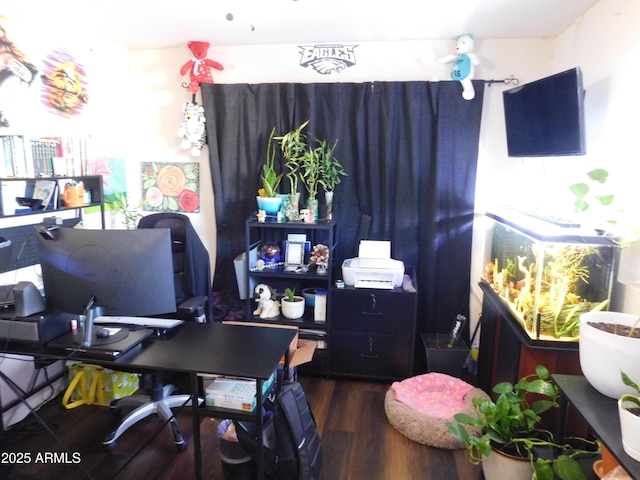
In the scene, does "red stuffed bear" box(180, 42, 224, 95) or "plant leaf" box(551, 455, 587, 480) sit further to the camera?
"red stuffed bear" box(180, 42, 224, 95)

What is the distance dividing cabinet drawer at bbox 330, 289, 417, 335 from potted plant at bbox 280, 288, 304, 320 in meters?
0.24

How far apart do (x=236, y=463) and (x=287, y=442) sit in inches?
9.8

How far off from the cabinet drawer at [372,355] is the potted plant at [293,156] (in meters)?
0.94

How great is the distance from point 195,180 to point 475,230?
85.6 inches

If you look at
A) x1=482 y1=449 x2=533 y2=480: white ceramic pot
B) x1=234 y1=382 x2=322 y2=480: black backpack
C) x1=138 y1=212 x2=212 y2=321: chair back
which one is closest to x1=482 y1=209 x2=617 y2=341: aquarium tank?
x1=482 y1=449 x2=533 y2=480: white ceramic pot

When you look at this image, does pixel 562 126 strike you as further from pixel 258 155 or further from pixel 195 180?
pixel 195 180

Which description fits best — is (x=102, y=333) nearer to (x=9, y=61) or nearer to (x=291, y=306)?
(x=291, y=306)

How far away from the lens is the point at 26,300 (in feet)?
5.46

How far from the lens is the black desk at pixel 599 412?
108 cm

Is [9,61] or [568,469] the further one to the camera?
[9,61]

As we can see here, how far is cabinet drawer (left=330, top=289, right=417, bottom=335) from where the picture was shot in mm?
2695

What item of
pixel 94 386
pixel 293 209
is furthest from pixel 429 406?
pixel 94 386

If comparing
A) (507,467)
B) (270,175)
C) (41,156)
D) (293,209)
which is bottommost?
(507,467)

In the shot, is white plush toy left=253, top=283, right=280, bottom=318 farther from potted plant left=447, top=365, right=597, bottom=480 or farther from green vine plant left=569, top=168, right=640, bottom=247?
green vine plant left=569, top=168, right=640, bottom=247
